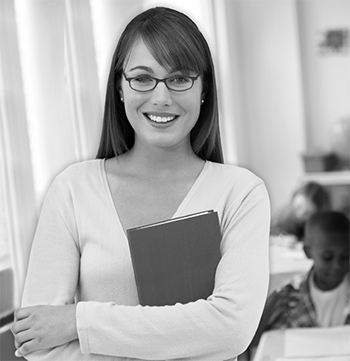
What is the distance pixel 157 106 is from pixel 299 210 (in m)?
2.83

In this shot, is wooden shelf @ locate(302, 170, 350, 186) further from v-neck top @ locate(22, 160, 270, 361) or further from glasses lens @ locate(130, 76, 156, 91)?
glasses lens @ locate(130, 76, 156, 91)

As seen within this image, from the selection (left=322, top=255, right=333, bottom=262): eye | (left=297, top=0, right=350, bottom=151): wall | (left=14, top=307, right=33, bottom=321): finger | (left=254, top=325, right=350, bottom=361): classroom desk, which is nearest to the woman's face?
(left=14, top=307, right=33, bottom=321): finger

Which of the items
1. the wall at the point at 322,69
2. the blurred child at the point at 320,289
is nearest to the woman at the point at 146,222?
the blurred child at the point at 320,289

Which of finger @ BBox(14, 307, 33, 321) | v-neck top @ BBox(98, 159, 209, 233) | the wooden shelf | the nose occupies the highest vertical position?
the nose

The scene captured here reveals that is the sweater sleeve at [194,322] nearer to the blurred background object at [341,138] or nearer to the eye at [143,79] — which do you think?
the eye at [143,79]

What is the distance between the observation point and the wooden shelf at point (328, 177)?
4.45 metres

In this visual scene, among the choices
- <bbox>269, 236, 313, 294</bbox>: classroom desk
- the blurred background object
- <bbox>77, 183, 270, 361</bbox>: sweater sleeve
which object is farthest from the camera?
the blurred background object

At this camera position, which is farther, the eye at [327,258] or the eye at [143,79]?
the eye at [327,258]

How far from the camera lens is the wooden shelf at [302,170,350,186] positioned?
14.6 feet

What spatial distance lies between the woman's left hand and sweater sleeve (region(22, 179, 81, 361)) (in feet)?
0.09

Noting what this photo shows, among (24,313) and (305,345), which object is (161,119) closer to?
(24,313)

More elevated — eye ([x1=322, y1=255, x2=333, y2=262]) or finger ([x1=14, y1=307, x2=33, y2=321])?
finger ([x1=14, y1=307, x2=33, y2=321])

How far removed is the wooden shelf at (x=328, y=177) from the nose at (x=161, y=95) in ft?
11.6

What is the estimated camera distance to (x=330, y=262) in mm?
2244
